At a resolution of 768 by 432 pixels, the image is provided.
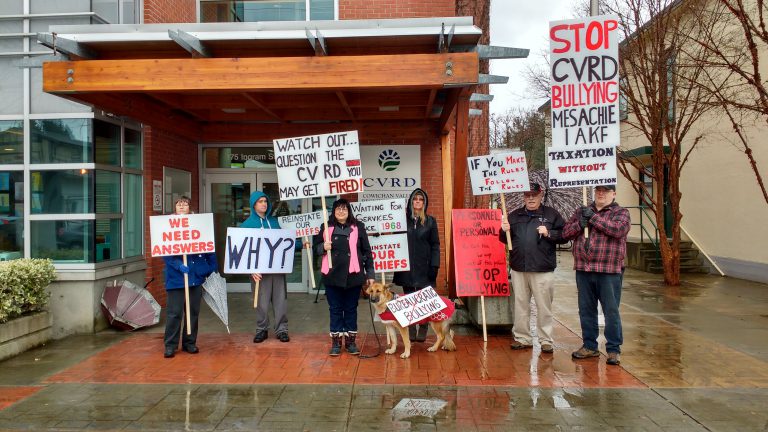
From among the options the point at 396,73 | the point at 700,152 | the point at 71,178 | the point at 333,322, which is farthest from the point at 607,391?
the point at 700,152

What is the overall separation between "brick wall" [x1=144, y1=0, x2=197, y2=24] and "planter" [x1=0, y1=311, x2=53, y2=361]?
4.63 m

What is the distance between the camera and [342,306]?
6.60 m

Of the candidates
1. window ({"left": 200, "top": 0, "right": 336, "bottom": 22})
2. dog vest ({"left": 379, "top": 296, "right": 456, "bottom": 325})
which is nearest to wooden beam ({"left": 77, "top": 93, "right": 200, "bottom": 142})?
window ({"left": 200, "top": 0, "right": 336, "bottom": 22})

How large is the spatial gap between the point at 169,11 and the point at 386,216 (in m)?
5.30

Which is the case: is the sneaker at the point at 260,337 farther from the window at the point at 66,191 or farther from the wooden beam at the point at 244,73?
the wooden beam at the point at 244,73

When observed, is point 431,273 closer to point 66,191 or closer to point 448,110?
point 448,110

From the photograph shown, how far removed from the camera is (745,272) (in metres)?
13.7

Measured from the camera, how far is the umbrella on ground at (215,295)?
700 cm

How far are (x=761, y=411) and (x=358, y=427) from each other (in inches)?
135

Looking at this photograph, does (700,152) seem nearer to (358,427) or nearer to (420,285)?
(420,285)

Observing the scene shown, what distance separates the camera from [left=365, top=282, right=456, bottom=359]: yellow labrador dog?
6.27 meters

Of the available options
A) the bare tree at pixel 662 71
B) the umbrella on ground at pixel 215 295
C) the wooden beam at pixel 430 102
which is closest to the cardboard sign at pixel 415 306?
the umbrella on ground at pixel 215 295

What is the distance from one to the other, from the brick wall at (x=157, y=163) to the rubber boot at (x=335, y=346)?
12.6ft

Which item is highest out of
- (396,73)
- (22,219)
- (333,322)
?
(396,73)
